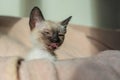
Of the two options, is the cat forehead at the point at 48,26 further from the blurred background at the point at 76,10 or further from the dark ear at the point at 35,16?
the blurred background at the point at 76,10

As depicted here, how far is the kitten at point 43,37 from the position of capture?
904mm

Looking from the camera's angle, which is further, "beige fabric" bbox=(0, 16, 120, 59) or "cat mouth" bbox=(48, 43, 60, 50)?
"beige fabric" bbox=(0, 16, 120, 59)

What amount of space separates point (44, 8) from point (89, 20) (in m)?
0.25

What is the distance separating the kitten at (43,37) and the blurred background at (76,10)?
486 millimetres

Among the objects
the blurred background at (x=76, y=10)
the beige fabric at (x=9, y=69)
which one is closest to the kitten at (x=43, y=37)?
the beige fabric at (x=9, y=69)

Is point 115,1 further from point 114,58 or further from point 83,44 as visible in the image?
point 114,58

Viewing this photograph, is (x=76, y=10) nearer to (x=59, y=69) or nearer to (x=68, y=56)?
(x=68, y=56)

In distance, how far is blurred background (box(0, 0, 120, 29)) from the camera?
1404 millimetres

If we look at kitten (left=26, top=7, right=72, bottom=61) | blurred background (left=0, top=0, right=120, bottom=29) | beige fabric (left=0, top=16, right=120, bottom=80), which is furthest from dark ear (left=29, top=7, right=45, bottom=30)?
blurred background (left=0, top=0, right=120, bottom=29)

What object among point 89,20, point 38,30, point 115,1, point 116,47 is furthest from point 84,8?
point 38,30

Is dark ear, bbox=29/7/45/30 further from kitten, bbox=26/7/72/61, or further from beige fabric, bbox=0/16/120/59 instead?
beige fabric, bbox=0/16/120/59

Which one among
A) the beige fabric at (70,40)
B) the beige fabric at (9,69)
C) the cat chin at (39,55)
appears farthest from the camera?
the beige fabric at (70,40)

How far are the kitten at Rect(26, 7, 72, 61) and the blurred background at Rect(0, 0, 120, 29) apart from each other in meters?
0.49

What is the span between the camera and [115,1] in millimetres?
1574
